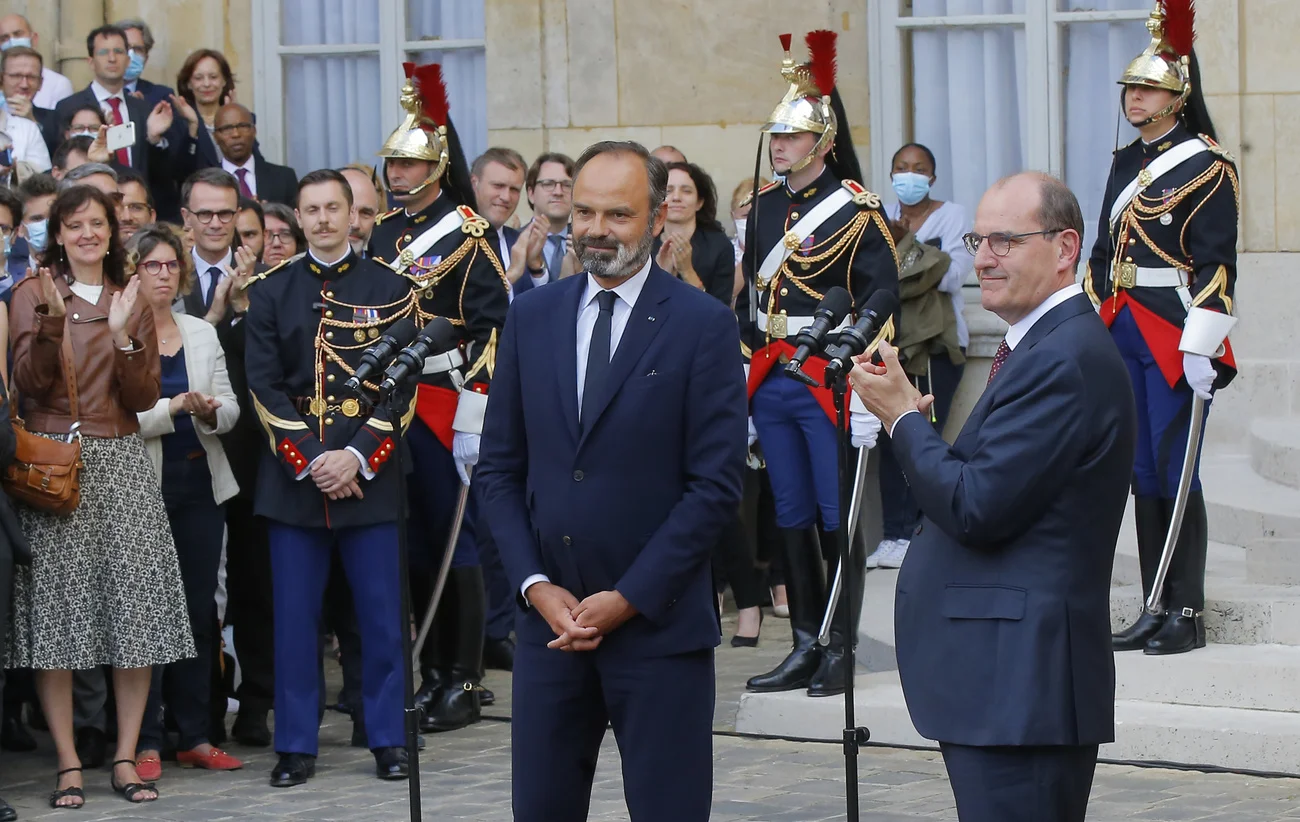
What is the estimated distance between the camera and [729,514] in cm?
469

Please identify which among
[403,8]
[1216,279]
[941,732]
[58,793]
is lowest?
[58,793]

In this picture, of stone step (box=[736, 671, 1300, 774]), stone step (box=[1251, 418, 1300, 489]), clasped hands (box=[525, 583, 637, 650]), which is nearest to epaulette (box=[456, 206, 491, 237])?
stone step (box=[736, 671, 1300, 774])

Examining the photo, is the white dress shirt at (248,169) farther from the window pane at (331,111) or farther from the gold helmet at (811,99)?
the gold helmet at (811,99)

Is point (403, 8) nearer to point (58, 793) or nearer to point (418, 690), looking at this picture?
point (418, 690)

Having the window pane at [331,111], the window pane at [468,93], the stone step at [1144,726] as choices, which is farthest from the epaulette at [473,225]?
the window pane at [331,111]

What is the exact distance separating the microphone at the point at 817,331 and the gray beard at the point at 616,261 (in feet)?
1.31

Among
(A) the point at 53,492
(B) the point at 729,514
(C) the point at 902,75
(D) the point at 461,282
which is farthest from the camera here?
(C) the point at 902,75

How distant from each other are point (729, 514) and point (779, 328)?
10.5ft

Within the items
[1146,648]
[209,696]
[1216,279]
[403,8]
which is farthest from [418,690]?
[403,8]

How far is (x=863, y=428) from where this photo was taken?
766 centimetres

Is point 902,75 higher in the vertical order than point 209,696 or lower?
higher

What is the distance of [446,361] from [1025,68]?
4504 millimetres

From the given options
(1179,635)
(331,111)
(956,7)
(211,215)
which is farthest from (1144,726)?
(331,111)

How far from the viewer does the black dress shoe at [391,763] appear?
6.99 m
